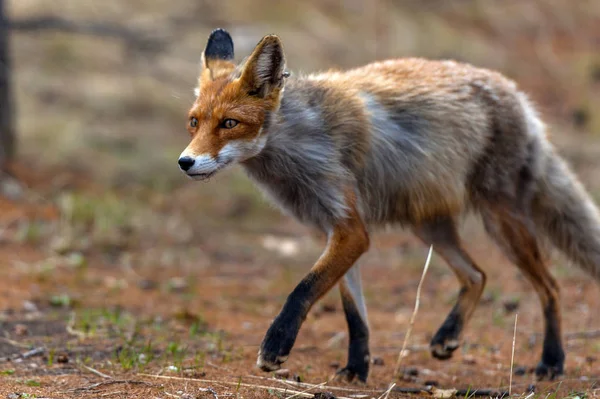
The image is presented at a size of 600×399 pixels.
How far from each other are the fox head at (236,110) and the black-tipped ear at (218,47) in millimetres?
523

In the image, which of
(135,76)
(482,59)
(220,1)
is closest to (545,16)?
(482,59)

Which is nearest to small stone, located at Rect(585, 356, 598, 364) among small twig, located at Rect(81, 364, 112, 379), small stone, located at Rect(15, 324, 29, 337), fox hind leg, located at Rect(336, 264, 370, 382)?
fox hind leg, located at Rect(336, 264, 370, 382)

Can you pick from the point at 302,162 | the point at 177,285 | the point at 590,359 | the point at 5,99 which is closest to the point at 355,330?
the point at 302,162

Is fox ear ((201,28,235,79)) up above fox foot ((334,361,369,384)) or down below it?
above

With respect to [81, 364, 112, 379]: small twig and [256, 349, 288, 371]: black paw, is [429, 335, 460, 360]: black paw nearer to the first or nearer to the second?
[256, 349, 288, 371]: black paw

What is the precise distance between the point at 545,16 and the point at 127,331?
21948mm

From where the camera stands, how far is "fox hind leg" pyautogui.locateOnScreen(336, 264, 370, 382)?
18.3 feet

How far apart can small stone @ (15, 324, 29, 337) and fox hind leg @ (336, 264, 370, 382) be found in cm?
250

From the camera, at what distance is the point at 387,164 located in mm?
5840

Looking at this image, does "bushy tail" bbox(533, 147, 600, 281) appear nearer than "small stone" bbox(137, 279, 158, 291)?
Yes

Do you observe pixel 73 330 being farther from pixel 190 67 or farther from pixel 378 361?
pixel 190 67

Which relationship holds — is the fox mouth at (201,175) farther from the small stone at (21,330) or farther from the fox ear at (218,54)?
the small stone at (21,330)

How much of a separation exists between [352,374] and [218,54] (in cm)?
255

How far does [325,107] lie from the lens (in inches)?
220
